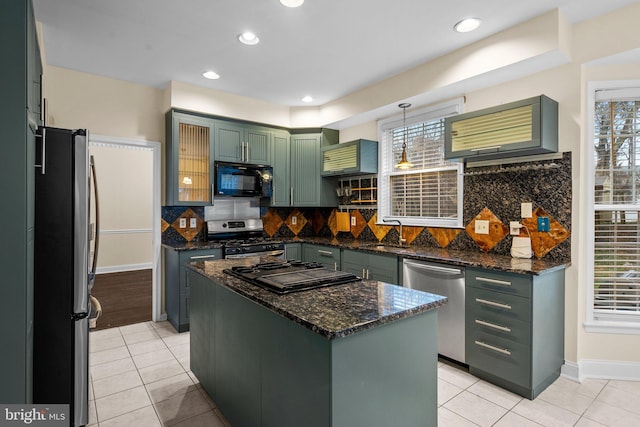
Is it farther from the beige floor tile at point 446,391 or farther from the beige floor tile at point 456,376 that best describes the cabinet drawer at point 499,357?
the beige floor tile at point 446,391

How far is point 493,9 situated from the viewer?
7.86 ft

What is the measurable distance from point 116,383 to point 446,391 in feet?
8.18

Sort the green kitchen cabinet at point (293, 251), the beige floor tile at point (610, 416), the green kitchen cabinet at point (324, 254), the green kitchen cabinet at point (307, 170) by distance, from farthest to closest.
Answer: the green kitchen cabinet at point (307, 170) < the green kitchen cabinet at point (293, 251) < the green kitchen cabinet at point (324, 254) < the beige floor tile at point (610, 416)

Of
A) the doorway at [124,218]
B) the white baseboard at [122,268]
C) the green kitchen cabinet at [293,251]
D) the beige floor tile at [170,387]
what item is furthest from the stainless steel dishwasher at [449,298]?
the white baseboard at [122,268]

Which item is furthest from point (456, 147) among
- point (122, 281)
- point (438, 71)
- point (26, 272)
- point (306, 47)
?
point (122, 281)

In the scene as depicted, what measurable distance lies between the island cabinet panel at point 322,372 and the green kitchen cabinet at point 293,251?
2.35m

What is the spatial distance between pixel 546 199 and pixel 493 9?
151cm

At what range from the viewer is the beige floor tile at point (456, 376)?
2.60 meters

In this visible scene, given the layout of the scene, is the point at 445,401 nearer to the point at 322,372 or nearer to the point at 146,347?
the point at 322,372

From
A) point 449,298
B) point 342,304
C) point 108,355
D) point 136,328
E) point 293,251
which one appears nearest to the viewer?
point 342,304

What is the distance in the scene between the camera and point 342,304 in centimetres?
155

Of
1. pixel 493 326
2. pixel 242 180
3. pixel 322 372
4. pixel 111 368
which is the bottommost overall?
pixel 111 368

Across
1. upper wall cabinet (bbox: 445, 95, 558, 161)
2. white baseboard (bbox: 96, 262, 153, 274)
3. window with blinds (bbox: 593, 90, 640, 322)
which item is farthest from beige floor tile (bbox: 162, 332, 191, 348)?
white baseboard (bbox: 96, 262, 153, 274)

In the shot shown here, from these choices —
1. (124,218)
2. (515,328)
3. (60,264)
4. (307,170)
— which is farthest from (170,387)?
(124,218)
